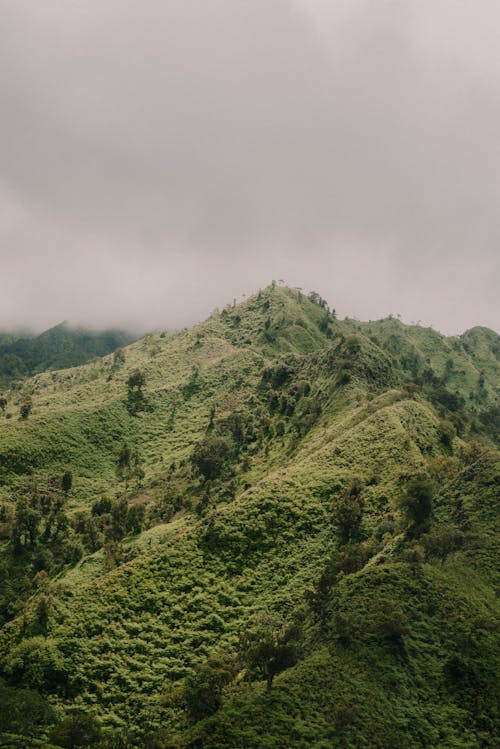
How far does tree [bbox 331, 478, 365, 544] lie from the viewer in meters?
71.1

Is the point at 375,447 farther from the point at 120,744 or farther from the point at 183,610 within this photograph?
the point at 120,744

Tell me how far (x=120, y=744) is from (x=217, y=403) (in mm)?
109455

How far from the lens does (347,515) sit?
70938mm

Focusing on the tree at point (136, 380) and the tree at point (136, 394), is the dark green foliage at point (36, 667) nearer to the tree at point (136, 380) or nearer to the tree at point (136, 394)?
the tree at point (136, 394)

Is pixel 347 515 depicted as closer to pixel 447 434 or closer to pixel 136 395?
pixel 447 434

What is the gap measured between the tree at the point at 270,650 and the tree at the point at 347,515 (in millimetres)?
18381

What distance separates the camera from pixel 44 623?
58688 mm

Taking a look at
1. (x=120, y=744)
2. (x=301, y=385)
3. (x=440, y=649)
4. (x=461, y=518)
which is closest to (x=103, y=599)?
(x=120, y=744)

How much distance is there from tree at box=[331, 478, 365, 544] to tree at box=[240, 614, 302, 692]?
1838 cm

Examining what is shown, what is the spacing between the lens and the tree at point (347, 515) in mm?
71062

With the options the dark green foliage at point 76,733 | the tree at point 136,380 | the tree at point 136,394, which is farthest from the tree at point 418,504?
the tree at point 136,380

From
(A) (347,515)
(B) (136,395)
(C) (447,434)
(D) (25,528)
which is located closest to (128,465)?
(B) (136,395)

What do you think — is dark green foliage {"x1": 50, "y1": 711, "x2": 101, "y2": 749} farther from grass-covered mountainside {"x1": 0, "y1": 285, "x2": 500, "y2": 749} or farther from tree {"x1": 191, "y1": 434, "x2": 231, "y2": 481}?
tree {"x1": 191, "y1": 434, "x2": 231, "y2": 481}

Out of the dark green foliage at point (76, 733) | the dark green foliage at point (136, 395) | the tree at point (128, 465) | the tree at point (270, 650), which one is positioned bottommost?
the dark green foliage at point (76, 733)
